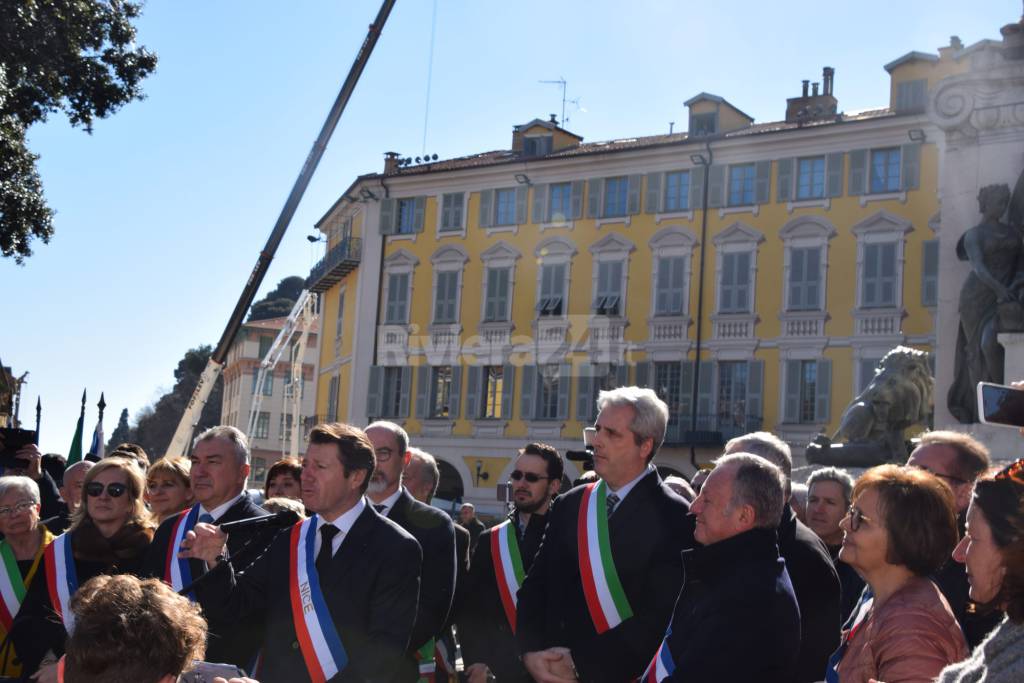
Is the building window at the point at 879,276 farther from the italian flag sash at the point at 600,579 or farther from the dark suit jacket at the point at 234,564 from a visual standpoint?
the italian flag sash at the point at 600,579

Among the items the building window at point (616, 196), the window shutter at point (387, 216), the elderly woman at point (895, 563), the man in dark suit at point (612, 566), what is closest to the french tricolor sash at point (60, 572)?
the man in dark suit at point (612, 566)

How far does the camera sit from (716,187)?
38.3 meters

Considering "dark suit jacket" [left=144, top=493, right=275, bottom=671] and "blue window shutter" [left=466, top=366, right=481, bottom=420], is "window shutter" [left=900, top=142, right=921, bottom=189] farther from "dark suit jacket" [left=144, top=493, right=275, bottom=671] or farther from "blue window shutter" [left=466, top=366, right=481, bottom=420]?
"dark suit jacket" [left=144, top=493, right=275, bottom=671]

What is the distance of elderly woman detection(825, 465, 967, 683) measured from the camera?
378 centimetres

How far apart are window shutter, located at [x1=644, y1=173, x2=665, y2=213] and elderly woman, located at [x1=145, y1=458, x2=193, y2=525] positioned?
109 feet

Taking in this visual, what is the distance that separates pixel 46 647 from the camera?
5910 mm

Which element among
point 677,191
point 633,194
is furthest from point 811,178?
point 633,194

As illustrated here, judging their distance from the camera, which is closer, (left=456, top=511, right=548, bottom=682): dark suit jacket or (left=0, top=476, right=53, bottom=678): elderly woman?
(left=0, top=476, right=53, bottom=678): elderly woman

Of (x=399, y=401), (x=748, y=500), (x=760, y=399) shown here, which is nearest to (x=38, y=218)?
(x=748, y=500)

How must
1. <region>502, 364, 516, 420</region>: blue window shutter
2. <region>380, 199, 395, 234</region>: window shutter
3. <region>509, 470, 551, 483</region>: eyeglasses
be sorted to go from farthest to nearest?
<region>380, 199, 395, 234</region>: window shutter
<region>502, 364, 516, 420</region>: blue window shutter
<region>509, 470, 551, 483</region>: eyeglasses

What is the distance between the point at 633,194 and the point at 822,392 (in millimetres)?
8402

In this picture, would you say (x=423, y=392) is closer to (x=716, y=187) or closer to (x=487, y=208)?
(x=487, y=208)

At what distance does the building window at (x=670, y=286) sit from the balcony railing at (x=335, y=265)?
11.6 m

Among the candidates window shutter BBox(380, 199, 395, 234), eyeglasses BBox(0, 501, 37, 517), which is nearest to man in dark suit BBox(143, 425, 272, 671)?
eyeglasses BBox(0, 501, 37, 517)
